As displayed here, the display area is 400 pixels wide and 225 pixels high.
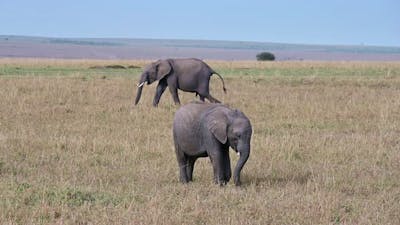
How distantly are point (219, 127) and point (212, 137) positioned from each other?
209mm

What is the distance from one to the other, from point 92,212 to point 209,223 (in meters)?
1.19

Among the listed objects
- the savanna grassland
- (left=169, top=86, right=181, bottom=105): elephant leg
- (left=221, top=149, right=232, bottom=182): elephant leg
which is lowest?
(left=169, top=86, right=181, bottom=105): elephant leg

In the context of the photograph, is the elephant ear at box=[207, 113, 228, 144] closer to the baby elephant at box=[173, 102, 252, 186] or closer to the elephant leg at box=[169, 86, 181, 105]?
the baby elephant at box=[173, 102, 252, 186]

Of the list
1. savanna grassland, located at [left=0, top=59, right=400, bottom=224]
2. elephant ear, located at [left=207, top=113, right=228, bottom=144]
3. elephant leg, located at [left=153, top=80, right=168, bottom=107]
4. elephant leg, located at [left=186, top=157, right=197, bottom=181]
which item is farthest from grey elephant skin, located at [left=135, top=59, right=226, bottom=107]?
elephant ear, located at [left=207, top=113, right=228, bottom=144]

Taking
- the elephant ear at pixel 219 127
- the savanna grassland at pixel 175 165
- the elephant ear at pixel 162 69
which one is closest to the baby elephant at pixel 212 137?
the elephant ear at pixel 219 127

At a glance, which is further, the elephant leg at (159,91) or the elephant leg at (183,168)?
the elephant leg at (159,91)

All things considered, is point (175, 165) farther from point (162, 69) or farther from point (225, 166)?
point (162, 69)

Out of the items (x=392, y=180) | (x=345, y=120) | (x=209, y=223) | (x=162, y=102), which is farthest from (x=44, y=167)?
(x=162, y=102)

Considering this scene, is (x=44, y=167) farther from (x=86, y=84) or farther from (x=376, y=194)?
(x=86, y=84)

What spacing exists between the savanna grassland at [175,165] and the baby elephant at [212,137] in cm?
27

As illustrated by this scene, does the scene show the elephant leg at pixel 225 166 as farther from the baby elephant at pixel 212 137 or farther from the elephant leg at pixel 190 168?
the elephant leg at pixel 190 168

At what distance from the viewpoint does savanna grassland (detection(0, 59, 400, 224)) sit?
7.94 m

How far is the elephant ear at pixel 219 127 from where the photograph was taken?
9.32 m

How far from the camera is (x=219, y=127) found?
9.36 meters
